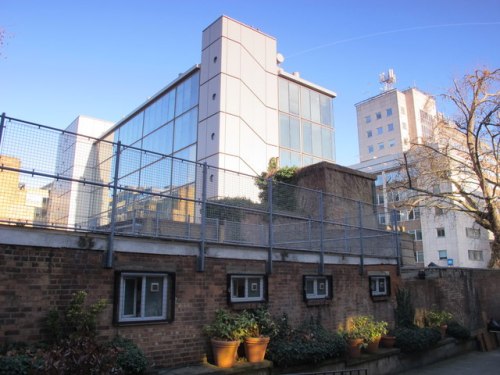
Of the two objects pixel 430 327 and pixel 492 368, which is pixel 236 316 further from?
pixel 492 368

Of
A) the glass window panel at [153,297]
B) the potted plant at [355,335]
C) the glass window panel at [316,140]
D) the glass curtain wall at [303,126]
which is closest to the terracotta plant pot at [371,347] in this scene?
the potted plant at [355,335]

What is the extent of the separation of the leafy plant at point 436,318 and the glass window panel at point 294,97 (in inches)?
739

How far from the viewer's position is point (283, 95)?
95.0 ft

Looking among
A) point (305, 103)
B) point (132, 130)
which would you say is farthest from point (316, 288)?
point (132, 130)

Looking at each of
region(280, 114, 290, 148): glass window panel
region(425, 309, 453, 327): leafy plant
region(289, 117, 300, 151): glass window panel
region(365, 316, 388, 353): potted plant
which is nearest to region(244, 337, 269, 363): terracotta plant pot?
region(365, 316, 388, 353): potted plant

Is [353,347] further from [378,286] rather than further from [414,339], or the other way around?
[378,286]

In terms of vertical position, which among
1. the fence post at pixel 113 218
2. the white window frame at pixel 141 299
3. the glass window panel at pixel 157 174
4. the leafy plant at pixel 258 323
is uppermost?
the glass window panel at pixel 157 174

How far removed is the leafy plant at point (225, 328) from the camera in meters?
7.61

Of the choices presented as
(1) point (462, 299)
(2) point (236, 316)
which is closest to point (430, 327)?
(1) point (462, 299)

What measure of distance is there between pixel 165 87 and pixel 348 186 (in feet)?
55.4

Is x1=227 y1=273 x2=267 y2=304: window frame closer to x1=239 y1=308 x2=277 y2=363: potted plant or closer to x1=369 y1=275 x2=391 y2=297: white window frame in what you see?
x1=239 y1=308 x2=277 y2=363: potted plant

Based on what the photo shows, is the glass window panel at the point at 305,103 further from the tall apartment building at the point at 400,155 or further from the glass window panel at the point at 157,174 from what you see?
the glass window panel at the point at 157,174

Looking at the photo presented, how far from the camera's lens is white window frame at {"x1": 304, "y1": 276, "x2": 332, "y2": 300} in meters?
9.89

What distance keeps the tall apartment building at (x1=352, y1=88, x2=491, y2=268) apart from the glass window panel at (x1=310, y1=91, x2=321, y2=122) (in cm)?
1415
